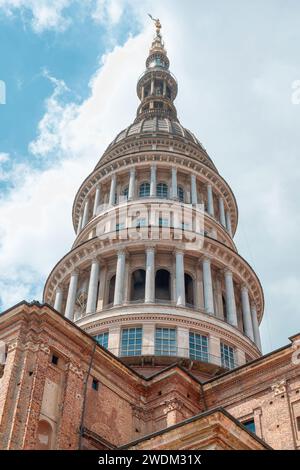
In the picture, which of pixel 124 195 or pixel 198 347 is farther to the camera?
pixel 124 195

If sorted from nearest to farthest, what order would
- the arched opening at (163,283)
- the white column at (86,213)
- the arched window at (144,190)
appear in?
the arched opening at (163,283)
the arched window at (144,190)
the white column at (86,213)

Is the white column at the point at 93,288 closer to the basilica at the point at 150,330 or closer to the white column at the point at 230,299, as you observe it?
the basilica at the point at 150,330

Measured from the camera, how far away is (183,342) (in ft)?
113

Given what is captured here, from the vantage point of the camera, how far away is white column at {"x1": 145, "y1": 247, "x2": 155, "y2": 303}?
1472 inches

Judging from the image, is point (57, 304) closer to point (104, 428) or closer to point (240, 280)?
point (240, 280)

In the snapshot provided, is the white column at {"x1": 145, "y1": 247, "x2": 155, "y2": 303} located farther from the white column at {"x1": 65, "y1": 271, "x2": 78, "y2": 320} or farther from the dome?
the dome

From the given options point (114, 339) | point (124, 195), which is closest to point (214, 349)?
point (114, 339)

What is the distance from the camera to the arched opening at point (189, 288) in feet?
131

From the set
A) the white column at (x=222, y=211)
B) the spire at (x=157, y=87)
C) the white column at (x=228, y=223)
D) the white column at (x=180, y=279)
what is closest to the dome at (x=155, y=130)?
the spire at (x=157, y=87)

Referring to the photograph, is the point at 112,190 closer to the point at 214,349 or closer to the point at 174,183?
the point at 174,183

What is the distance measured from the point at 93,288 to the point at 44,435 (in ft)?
53.9

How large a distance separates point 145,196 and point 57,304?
10.3 m

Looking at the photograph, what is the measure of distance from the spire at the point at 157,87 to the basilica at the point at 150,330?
82cm
